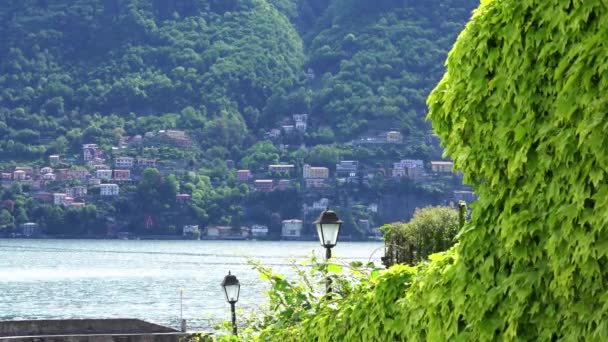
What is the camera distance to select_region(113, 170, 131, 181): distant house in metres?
181

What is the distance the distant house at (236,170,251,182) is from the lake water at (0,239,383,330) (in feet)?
30.1

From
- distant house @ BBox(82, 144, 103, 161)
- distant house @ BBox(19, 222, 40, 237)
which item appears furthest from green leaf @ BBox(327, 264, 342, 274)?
distant house @ BBox(82, 144, 103, 161)

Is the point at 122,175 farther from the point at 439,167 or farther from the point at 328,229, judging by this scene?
the point at 328,229

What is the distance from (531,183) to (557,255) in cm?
37

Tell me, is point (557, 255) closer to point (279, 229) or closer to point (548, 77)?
point (548, 77)

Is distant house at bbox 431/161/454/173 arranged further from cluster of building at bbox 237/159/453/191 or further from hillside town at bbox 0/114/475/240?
hillside town at bbox 0/114/475/240

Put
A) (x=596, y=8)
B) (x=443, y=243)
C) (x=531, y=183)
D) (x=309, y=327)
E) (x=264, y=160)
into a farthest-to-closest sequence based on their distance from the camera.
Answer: (x=264, y=160) → (x=443, y=243) → (x=309, y=327) → (x=531, y=183) → (x=596, y=8)

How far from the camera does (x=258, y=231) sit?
7037 inches

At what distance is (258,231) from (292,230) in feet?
17.1

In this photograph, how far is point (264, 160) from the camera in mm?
188625

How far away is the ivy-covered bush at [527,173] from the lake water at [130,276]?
36.4 meters

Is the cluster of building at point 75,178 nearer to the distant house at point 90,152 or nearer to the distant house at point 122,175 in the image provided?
the distant house at point 122,175

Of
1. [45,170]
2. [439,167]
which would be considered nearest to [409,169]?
[439,167]

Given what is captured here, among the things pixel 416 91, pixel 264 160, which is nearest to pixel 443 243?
pixel 416 91
